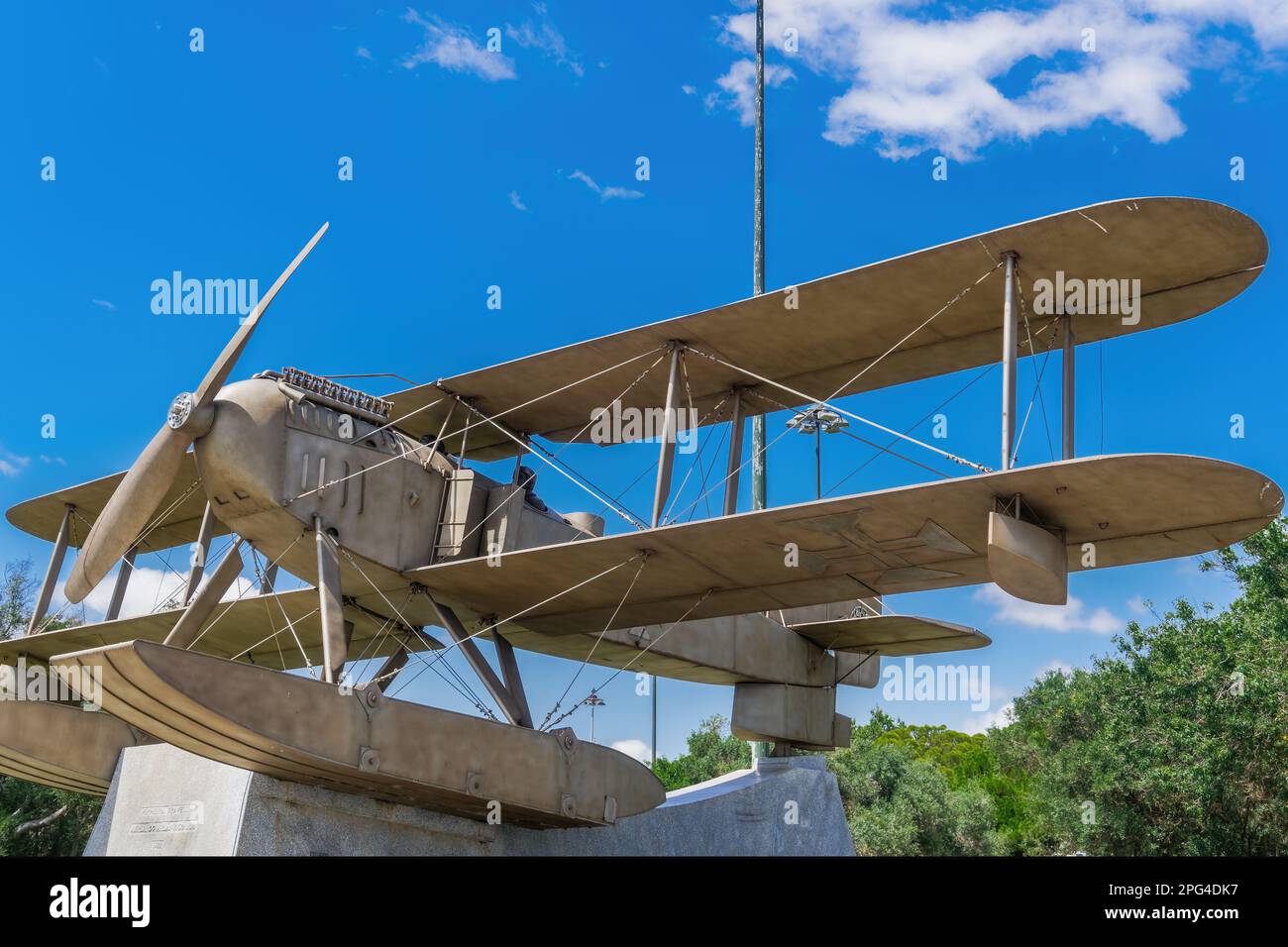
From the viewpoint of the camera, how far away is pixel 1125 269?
11.7 m

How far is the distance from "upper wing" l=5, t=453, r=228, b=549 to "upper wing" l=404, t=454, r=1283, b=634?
5.70m

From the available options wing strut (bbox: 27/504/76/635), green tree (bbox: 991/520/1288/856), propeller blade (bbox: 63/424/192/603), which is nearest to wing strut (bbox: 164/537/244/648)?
propeller blade (bbox: 63/424/192/603)

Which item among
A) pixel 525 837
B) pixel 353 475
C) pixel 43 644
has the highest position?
pixel 353 475

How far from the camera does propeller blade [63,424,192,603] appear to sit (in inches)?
486

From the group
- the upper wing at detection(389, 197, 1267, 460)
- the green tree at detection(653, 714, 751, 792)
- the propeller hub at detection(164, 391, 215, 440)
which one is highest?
the upper wing at detection(389, 197, 1267, 460)

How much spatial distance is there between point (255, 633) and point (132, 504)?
4.73 m

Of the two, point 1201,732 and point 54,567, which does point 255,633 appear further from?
point 1201,732

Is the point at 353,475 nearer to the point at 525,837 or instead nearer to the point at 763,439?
the point at 525,837

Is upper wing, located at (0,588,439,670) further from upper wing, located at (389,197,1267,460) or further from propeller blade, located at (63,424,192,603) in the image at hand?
upper wing, located at (389,197,1267,460)

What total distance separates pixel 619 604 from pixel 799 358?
3.38 meters

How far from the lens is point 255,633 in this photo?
662 inches
